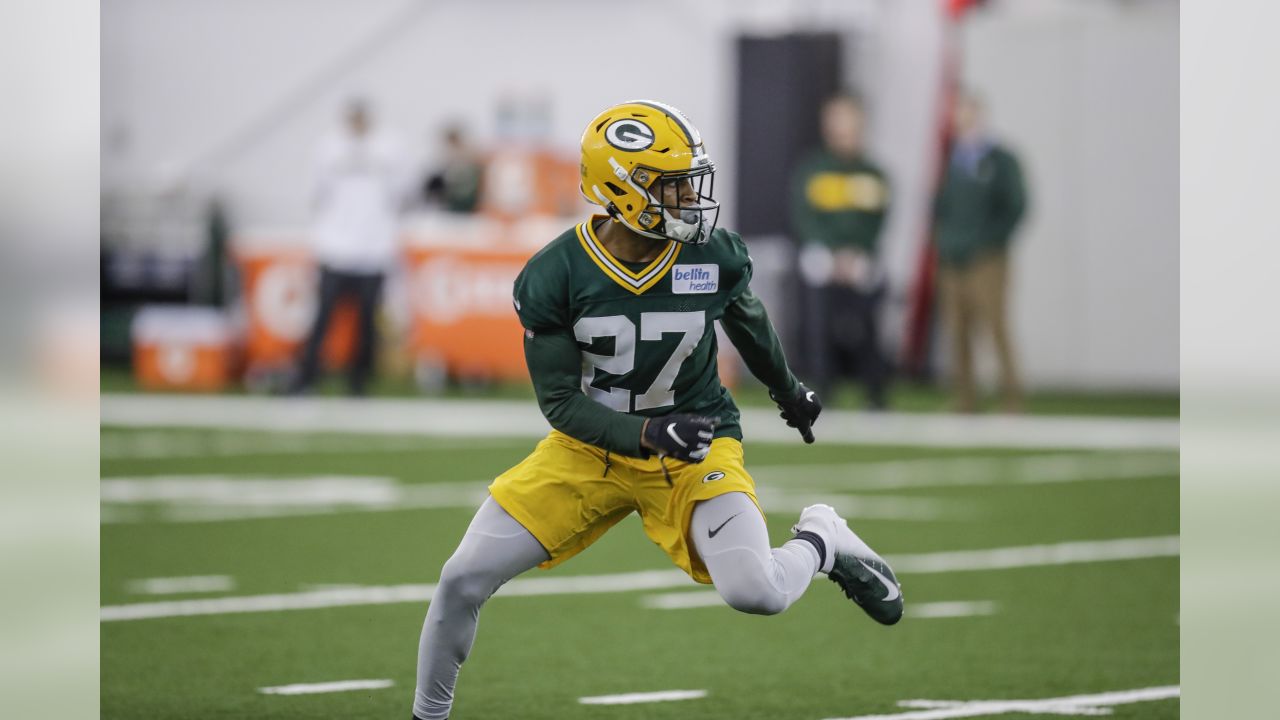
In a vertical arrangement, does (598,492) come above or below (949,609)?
above

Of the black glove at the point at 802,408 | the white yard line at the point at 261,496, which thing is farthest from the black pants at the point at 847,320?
the black glove at the point at 802,408

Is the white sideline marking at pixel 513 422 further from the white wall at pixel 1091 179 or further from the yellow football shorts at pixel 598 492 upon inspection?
the yellow football shorts at pixel 598 492

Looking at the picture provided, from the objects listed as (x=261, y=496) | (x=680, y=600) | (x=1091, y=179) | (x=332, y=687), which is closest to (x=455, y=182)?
(x=1091, y=179)

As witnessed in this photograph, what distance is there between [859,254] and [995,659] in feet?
29.9

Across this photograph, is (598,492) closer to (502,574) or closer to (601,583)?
(502,574)

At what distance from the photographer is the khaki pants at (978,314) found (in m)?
15.0

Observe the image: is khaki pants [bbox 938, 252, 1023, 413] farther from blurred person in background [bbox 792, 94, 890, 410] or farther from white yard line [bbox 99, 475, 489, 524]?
white yard line [bbox 99, 475, 489, 524]

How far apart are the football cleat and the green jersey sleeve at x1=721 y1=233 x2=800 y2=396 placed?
1.26 ft

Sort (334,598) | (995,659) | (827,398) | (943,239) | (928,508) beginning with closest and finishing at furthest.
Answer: (995,659) → (334,598) → (928,508) → (943,239) → (827,398)

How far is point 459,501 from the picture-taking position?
1060 centimetres

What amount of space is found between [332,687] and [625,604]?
1886 mm

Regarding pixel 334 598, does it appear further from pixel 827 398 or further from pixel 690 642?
pixel 827 398

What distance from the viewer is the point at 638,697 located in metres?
5.88
